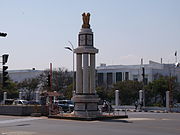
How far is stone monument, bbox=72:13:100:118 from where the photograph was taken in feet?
117

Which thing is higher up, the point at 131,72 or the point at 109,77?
the point at 131,72

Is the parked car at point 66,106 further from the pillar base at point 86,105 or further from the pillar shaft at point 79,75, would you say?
the pillar base at point 86,105

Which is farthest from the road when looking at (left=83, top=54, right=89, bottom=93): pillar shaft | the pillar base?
(left=83, top=54, right=89, bottom=93): pillar shaft

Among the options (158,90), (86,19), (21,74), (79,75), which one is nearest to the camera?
(79,75)

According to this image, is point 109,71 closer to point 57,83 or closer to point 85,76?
point 57,83

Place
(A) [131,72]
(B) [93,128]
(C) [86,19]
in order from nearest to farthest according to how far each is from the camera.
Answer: (B) [93,128] → (C) [86,19] → (A) [131,72]

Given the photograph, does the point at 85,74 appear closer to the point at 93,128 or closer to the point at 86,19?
the point at 86,19

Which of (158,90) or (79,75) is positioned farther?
(158,90)

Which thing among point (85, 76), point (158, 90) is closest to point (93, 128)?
point (85, 76)

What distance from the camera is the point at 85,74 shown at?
36219 millimetres

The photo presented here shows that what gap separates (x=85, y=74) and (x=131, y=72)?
72412mm

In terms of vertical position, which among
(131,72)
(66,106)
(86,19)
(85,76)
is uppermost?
(131,72)

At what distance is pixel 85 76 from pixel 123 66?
75660 millimetres

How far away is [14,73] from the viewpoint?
422ft
